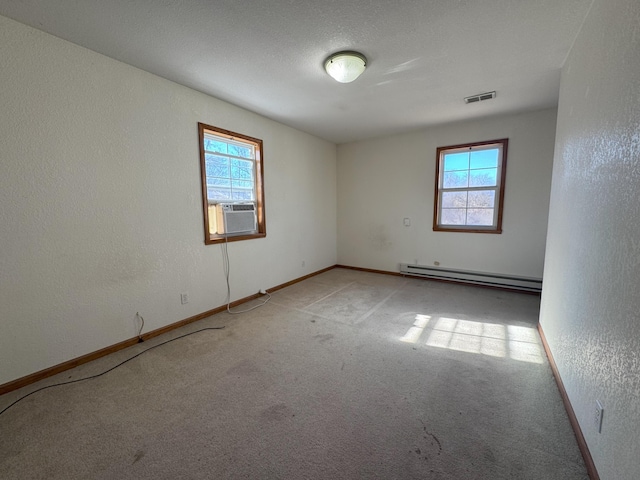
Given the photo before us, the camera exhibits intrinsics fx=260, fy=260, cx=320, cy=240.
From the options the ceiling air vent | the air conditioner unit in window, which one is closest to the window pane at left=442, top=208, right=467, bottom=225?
the ceiling air vent

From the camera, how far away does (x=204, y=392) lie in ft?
6.00

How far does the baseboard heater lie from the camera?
3746 mm

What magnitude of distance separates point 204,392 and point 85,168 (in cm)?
202

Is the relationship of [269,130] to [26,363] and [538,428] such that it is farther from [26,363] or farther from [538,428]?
[538,428]

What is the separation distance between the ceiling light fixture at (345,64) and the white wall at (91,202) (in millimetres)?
1563

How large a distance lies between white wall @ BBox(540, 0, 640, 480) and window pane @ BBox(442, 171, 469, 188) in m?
2.17

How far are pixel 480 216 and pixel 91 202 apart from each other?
484 centimetres

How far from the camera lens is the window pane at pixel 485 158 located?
12.8 ft

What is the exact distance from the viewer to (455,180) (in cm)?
423

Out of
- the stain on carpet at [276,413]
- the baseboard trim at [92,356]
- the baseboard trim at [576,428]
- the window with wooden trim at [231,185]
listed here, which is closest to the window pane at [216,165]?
the window with wooden trim at [231,185]

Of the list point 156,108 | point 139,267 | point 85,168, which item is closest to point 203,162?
point 156,108

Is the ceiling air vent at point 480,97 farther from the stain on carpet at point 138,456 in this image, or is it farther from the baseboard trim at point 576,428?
the stain on carpet at point 138,456

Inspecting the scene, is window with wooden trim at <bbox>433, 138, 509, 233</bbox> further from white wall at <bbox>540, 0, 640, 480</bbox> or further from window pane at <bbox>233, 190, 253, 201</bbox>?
window pane at <bbox>233, 190, 253, 201</bbox>

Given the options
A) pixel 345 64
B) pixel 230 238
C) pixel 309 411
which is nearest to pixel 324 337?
pixel 309 411
